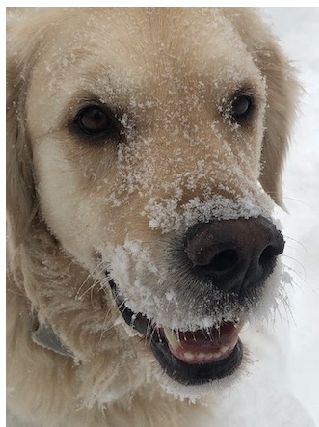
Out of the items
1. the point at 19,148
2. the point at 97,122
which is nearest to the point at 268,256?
the point at 97,122

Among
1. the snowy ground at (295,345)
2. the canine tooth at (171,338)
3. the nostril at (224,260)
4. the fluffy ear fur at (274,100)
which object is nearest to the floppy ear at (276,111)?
the fluffy ear fur at (274,100)

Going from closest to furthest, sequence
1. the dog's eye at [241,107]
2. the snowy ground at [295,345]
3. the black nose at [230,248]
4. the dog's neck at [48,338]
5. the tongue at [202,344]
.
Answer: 1. the black nose at [230,248]
2. the tongue at [202,344]
3. the dog's eye at [241,107]
4. the dog's neck at [48,338]
5. the snowy ground at [295,345]

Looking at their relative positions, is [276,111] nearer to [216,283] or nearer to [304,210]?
[216,283]

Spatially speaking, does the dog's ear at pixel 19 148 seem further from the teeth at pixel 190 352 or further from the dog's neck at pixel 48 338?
the teeth at pixel 190 352

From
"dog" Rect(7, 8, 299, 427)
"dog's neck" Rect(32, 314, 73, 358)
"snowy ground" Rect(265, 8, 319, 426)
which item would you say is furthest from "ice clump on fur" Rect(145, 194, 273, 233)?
"snowy ground" Rect(265, 8, 319, 426)

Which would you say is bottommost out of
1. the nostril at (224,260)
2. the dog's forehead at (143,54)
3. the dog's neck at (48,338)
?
the dog's neck at (48,338)

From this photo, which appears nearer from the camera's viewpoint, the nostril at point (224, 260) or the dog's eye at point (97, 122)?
the nostril at point (224, 260)

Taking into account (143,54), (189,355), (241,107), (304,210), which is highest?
(143,54)
